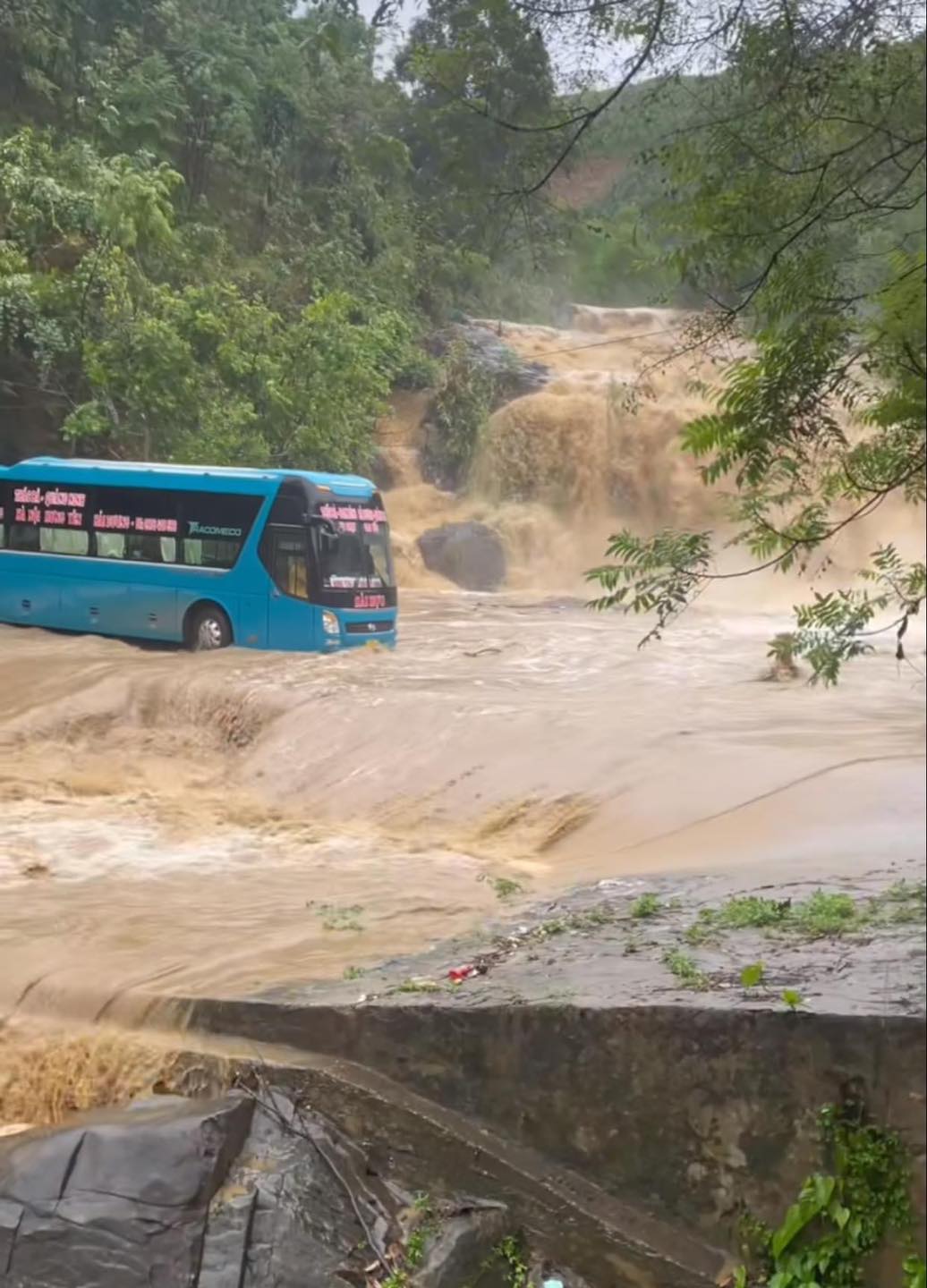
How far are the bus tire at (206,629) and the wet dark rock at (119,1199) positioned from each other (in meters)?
3.27

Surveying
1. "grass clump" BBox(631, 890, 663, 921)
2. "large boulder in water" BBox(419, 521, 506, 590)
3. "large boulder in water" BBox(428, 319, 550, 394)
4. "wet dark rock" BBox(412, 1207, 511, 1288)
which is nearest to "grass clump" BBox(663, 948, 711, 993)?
"grass clump" BBox(631, 890, 663, 921)

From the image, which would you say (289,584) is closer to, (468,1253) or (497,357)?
(497,357)

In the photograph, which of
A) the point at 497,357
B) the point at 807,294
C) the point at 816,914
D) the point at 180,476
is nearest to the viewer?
the point at 807,294

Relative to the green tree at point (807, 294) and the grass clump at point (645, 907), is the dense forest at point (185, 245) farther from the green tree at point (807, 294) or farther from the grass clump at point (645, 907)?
the grass clump at point (645, 907)

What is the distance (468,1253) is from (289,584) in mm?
3675

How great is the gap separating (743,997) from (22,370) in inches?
154

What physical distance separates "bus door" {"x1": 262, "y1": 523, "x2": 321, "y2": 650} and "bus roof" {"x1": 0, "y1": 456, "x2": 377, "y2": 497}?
22 centimetres

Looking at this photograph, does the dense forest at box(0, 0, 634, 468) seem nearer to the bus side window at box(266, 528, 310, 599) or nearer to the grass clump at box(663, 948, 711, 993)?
the bus side window at box(266, 528, 310, 599)

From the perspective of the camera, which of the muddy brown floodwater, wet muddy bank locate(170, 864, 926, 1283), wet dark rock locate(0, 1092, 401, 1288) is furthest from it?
the muddy brown floodwater

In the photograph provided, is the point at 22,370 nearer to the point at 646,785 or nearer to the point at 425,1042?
the point at 646,785

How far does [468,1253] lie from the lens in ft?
10.3

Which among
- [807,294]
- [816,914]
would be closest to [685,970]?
[816,914]

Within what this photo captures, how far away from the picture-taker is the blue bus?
619 cm

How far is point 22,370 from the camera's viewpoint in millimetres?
5629
